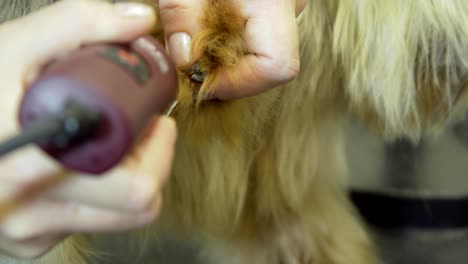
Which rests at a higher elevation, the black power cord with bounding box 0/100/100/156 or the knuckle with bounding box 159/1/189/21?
the black power cord with bounding box 0/100/100/156

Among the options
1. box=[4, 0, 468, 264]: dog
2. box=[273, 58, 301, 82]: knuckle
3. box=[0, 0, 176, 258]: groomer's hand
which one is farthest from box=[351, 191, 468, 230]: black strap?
box=[0, 0, 176, 258]: groomer's hand

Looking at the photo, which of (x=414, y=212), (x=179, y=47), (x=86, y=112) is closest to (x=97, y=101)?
(x=86, y=112)

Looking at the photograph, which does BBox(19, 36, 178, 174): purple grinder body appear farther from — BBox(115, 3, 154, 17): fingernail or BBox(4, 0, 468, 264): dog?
BBox(4, 0, 468, 264): dog

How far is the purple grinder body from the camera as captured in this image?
0.81ft

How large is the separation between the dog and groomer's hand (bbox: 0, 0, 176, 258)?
0.11 meters

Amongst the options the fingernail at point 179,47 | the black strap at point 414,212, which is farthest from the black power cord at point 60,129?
the black strap at point 414,212

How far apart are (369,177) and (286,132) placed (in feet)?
1.17

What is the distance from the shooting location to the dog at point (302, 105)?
46 centimetres

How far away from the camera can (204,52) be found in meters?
0.42

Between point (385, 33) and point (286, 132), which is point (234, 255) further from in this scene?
point (385, 33)

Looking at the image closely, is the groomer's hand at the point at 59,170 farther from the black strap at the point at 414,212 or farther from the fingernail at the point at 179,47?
the black strap at the point at 414,212

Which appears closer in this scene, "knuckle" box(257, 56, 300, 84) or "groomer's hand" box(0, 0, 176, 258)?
"groomer's hand" box(0, 0, 176, 258)

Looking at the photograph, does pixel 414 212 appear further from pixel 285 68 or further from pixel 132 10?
pixel 132 10

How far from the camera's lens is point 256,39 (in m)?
0.39
